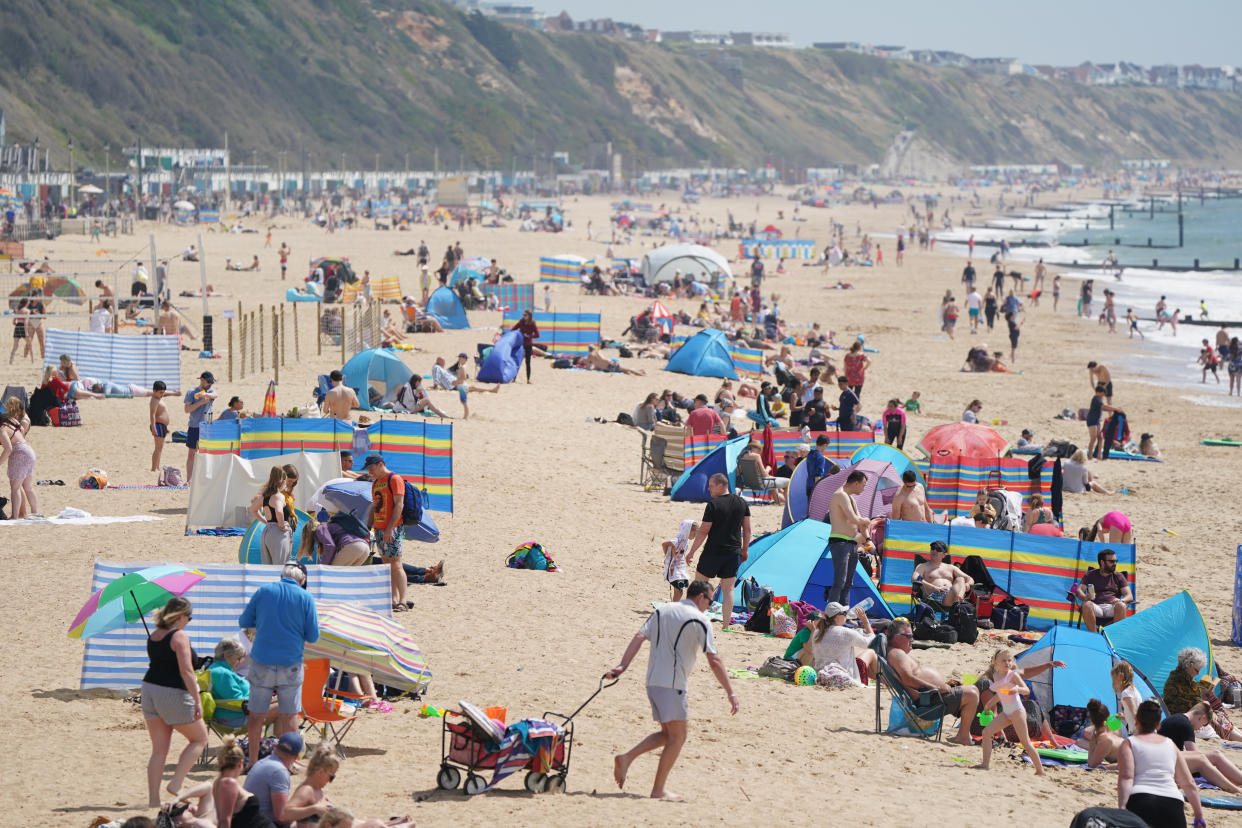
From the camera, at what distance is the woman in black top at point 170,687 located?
6.51 metres

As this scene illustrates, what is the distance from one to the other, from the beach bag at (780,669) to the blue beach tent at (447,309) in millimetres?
18799

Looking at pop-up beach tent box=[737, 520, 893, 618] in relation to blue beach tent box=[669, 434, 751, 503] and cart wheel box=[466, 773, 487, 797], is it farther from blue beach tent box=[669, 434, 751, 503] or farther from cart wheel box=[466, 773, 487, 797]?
cart wheel box=[466, 773, 487, 797]

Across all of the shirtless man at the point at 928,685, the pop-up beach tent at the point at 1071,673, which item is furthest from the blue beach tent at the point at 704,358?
the shirtless man at the point at 928,685

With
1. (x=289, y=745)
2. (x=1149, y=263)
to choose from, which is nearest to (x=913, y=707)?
(x=289, y=745)

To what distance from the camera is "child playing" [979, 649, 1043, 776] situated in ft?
26.3

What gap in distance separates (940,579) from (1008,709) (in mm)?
2653

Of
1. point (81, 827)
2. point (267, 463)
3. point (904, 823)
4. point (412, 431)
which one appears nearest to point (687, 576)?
point (412, 431)

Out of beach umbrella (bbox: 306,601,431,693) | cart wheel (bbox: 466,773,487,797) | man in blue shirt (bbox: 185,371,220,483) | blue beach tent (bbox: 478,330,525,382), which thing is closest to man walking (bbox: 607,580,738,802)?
cart wheel (bbox: 466,773,487,797)

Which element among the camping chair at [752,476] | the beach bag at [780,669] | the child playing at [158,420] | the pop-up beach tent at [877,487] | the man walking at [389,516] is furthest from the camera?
the camping chair at [752,476]

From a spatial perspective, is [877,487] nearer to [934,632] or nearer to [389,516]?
[934,632]

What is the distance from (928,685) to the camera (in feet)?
28.1

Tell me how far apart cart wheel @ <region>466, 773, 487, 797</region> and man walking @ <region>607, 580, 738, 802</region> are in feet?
2.36

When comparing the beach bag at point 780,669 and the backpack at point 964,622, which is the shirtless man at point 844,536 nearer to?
the backpack at point 964,622

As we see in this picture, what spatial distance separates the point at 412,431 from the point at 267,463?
1.31 m
